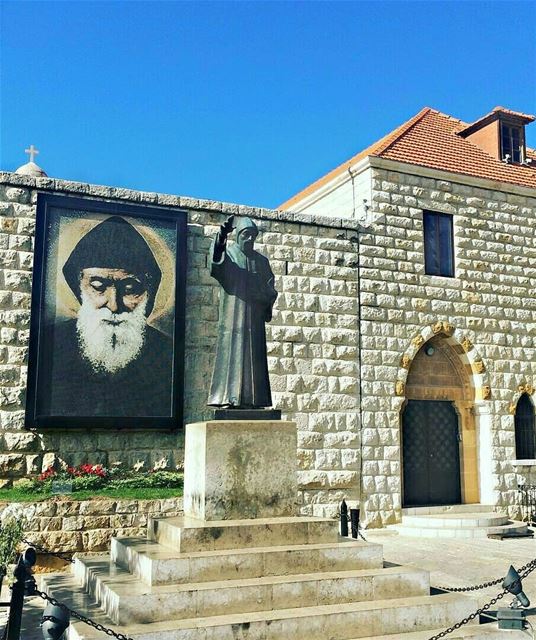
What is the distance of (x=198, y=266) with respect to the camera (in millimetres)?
13102

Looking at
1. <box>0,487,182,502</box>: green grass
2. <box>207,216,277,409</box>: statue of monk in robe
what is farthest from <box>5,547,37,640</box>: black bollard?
<box>0,487,182,502</box>: green grass

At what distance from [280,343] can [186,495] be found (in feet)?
19.7

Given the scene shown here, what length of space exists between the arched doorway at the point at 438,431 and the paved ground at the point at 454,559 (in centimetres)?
181

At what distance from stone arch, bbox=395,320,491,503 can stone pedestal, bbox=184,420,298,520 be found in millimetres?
7748

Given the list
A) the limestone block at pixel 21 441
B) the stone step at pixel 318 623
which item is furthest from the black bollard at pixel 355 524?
the limestone block at pixel 21 441

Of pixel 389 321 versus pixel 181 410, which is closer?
pixel 181 410

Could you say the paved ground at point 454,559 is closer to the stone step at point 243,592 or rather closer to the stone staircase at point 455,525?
the stone staircase at point 455,525

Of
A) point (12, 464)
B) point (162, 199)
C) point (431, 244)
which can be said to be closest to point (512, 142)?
point (431, 244)

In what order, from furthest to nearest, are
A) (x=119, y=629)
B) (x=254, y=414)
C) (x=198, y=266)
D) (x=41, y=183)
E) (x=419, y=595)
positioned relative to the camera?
(x=198, y=266) < (x=41, y=183) < (x=254, y=414) < (x=419, y=595) < (x=119, y=629)

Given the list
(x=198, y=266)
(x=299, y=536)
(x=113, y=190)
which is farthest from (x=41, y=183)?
(x=299, y=536)

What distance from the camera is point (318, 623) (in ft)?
20.3

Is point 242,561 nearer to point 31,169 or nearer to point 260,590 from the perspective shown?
point 260,590

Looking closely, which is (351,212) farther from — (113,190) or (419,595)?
(419,595)

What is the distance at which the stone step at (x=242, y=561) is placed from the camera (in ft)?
21.0
